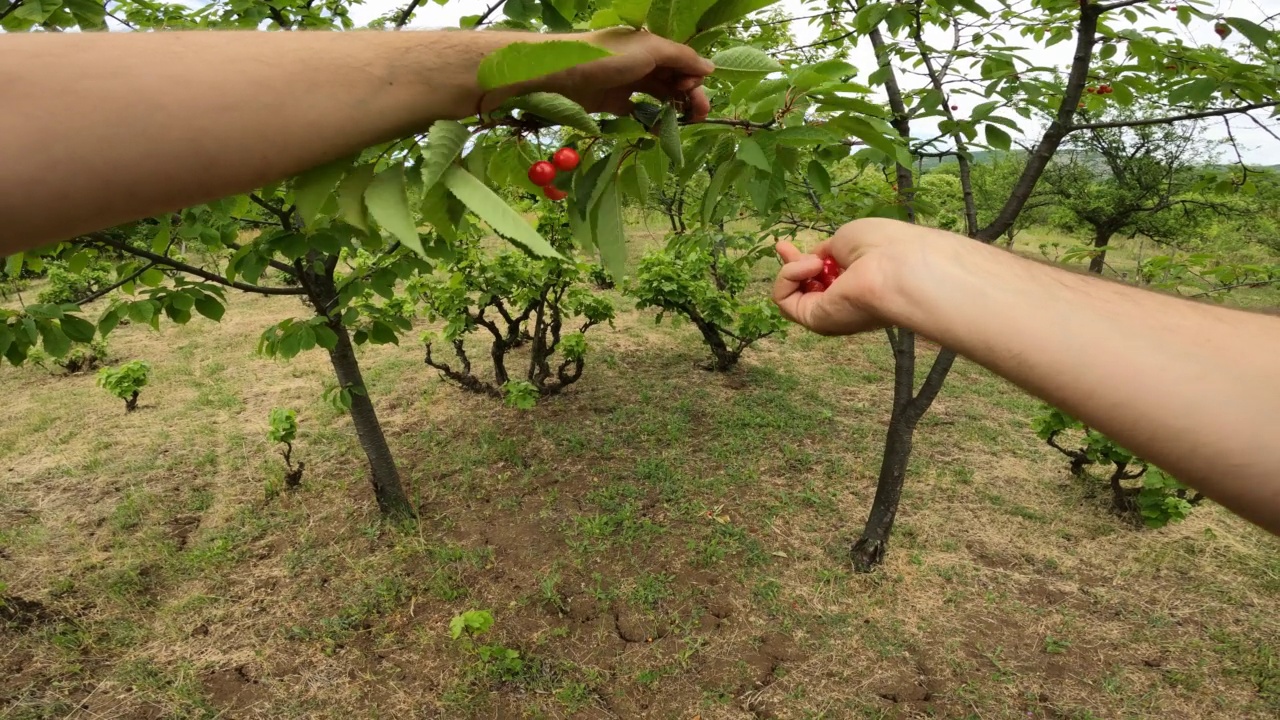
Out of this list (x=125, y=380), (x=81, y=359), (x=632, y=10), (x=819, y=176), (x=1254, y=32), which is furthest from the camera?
(x=81, y=359)

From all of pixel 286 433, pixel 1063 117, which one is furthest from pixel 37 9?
pixel 1063 117

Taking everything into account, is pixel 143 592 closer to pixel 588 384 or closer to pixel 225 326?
pixel 588 384

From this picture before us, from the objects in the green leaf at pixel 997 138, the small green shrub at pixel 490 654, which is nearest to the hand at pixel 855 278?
the green leaf at pixel 997 138

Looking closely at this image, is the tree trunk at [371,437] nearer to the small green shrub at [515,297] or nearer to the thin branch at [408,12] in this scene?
the small green shrub at [515,297]

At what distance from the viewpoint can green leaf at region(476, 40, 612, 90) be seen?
26.4 inches

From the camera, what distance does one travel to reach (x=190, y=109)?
0.68 meters

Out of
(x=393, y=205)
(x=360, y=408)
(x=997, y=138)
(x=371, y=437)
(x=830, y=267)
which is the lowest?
(x=371, y=437)

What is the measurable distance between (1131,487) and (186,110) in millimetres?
5985

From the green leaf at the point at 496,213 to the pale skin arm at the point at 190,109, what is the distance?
20cm

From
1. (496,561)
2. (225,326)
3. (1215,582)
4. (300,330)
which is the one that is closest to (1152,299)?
(300,330)

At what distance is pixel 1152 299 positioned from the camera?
0.95 metres

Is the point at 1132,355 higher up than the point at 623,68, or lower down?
lower down

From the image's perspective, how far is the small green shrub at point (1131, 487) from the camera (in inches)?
150

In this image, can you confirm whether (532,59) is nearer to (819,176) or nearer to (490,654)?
(819,176)
